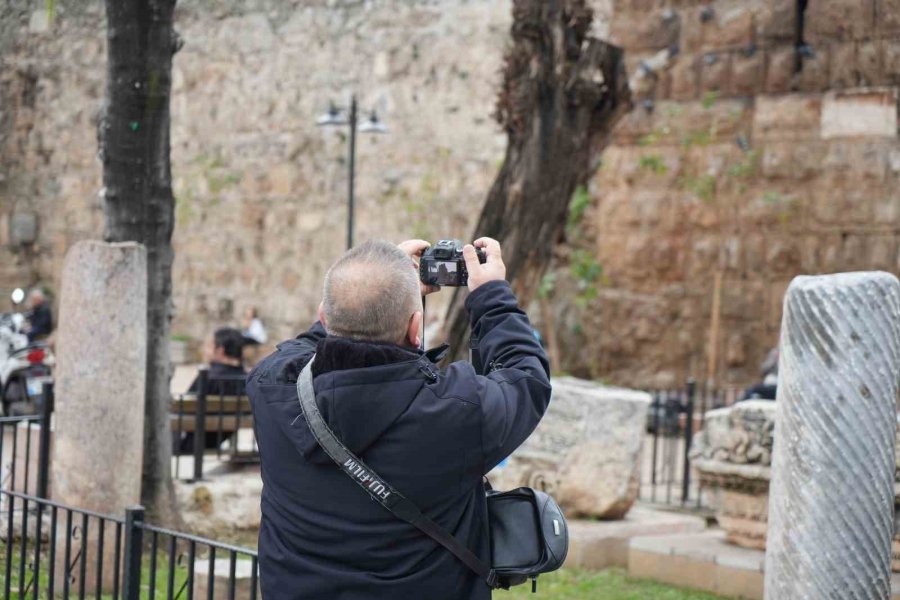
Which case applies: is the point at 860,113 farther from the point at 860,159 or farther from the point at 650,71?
the point at 650,71

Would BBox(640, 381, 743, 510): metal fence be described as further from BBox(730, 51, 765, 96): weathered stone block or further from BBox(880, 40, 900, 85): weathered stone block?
BBox(880, 40, 900, 85): weathered stone block

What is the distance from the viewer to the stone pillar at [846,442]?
4.20 metres

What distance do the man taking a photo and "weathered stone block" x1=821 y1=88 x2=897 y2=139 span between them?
39.4 ft

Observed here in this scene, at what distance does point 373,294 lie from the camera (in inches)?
113

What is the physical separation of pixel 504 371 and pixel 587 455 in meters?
5.54

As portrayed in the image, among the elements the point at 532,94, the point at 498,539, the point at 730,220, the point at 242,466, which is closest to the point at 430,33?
the point at 730,220

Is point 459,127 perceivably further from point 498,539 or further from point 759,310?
point 498,539

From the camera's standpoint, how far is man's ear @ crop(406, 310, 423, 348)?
2.91 metres

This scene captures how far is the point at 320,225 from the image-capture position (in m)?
19.2

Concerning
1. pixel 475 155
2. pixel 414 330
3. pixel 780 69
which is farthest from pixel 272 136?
pixel 414 330

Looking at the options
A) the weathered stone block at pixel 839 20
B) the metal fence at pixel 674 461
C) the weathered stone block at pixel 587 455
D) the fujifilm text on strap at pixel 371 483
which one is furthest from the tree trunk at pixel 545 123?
the fujifilm text on strap at pixel 371 483

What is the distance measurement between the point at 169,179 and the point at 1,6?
5.52 m

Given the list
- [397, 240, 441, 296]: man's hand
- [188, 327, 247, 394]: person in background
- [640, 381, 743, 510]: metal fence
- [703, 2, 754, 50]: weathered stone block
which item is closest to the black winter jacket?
[397, 240, 441, 296]: man's hand

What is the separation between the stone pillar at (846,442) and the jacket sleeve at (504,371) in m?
1.61
